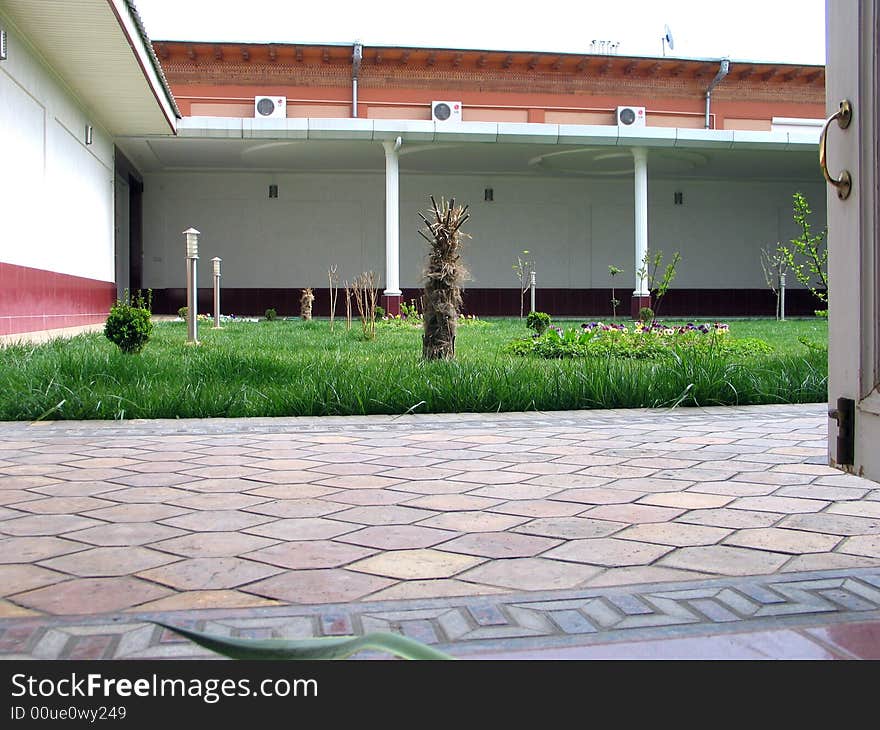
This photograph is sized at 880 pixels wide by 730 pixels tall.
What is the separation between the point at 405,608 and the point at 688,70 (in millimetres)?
26028

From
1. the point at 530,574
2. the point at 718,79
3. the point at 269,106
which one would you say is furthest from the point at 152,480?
the point at 718,79

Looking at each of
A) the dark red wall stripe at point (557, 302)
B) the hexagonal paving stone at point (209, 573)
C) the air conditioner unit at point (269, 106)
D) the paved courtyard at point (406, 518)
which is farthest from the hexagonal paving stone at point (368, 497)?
the dark red wall stripe at point (557, 302)

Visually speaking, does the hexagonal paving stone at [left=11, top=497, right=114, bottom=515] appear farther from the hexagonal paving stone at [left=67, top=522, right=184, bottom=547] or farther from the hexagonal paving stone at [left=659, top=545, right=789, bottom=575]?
the hexagonal paving stone at [left=659, top=545, right=789, bottom=575]

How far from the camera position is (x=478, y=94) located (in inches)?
974

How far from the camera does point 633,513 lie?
9.95 feet

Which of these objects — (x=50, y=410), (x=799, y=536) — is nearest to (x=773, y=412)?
(x=799, y=536)

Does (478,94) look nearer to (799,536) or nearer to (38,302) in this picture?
(38,302)

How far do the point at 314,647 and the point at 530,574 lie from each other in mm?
1202

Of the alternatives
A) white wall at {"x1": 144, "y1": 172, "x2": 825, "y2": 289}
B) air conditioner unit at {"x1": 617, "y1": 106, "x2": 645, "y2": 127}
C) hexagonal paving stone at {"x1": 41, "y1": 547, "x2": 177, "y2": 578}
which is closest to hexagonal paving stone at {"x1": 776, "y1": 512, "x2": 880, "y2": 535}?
hexagonal paving stone at {"x1": 41, "y1": 547, "x2": 177, "y2": 578}

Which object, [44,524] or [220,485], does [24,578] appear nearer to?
[44,524]

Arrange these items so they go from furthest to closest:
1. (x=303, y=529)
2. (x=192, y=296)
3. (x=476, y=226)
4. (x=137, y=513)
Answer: (x=476, y=226), (x=192, y=296), (x=137, y=513), (x=303, y=529)

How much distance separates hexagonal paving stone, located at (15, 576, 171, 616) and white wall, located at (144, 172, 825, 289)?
23.3m

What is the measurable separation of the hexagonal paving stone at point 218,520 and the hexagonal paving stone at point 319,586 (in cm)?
56
